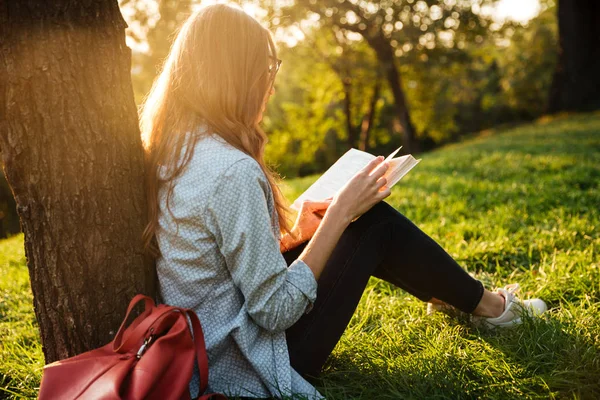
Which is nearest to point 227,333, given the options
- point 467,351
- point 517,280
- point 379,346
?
point 379,346

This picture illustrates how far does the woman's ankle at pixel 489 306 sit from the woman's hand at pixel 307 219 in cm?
85

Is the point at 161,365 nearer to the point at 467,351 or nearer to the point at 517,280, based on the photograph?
the point at 467,351

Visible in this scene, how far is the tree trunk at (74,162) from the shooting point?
1.60 m

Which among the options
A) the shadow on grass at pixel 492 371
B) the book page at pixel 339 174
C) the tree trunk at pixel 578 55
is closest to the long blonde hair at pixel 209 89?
the book page at pixel 339 174

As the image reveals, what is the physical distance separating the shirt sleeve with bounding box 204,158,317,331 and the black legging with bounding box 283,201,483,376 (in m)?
0.22

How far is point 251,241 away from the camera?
5.27ft

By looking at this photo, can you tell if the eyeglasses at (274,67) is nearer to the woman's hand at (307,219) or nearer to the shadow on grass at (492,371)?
the woman's hand at (307,219)

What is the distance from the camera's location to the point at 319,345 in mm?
1886

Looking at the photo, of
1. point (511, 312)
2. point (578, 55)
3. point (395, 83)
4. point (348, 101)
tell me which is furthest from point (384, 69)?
point (511, 312)

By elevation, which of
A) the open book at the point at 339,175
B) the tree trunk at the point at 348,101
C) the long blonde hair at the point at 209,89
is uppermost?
the long blonde hair at the point at 209,89

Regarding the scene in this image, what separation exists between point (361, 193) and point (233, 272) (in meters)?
0.56

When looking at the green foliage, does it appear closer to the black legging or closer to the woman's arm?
the black legging

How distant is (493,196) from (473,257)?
1693 millimetres

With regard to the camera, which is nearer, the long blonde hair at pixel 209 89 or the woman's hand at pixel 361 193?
the long blonde hair at pixel 209 89
